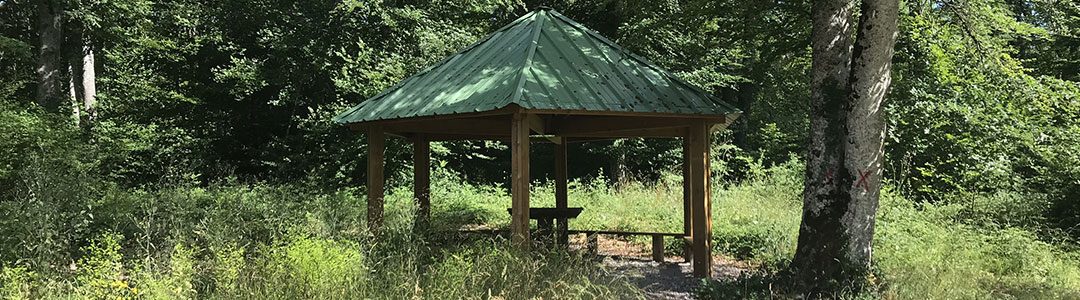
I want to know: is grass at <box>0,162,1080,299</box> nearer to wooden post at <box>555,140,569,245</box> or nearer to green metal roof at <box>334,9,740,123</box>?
green metal roof at <box>334,9,740,123</box>

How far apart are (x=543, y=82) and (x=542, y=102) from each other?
1.54 ft

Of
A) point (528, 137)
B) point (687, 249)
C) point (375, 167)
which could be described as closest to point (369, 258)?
point (528, 137)

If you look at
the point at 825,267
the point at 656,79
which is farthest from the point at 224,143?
the point at 825,267

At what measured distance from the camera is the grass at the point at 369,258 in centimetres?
428

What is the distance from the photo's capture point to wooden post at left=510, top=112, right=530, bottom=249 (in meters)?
5.71

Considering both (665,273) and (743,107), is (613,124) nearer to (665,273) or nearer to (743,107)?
(665,273)

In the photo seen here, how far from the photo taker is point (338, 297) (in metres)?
4.12

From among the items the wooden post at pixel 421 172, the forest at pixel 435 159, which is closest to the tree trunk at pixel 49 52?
the forest at pixel 435 159

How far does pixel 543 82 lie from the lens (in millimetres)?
5965

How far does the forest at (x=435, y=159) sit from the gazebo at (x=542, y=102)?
540 mm

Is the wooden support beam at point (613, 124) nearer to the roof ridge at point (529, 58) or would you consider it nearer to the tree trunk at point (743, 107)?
the roof ridge at point (529, 58)

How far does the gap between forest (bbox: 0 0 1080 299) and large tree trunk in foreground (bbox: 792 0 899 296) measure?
218mm

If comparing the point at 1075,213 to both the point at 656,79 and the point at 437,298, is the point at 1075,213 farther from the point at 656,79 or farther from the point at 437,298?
the point at 437,298

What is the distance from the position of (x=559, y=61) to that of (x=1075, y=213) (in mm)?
7958
